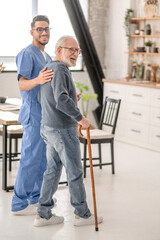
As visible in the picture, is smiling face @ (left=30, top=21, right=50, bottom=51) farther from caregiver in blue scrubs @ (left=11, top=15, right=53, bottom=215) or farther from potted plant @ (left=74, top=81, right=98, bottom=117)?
potted plant @ (left=74, top=81, right=98, bottom=117)

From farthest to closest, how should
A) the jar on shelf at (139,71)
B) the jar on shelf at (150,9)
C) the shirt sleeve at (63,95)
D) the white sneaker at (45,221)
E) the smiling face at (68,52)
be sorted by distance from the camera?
the jar on shelf at (139,71) < the jar on shelf at (150,9) < the white sneaker at (45,221) < the smiling face at (68,52) < the shirt sleeve at (63,95)

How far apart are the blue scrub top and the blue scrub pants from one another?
82 millimetres

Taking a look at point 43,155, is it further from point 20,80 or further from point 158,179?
point 158,179

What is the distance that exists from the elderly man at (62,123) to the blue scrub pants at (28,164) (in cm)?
30

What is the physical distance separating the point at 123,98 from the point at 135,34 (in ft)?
3.74

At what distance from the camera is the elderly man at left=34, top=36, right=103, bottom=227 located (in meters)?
3.31

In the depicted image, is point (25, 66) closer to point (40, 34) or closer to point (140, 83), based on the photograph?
point (40, 34)

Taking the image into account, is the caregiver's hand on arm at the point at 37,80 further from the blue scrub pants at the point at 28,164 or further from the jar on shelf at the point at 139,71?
the jar on shelf at the point at 139,71

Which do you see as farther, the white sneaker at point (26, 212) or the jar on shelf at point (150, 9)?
the jar on shelf at point (150, 9)

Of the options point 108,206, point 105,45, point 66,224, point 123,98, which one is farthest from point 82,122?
point 105,45

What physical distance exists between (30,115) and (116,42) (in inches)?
179

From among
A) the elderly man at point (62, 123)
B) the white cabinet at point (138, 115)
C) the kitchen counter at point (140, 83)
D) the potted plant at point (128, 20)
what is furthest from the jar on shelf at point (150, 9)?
the elderly man at point (62, 123)

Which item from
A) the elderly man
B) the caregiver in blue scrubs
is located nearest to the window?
the caregiver in blue scrubs

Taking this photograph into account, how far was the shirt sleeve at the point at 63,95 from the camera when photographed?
3.27 m
